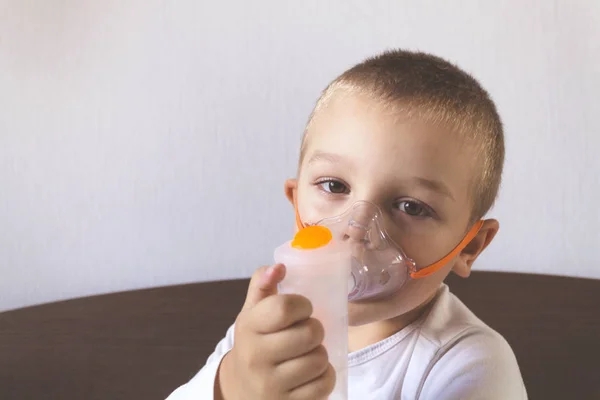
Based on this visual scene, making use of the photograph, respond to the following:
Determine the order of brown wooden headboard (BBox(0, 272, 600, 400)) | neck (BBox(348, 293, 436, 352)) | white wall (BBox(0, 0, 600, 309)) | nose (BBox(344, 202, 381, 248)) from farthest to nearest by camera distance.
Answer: white wall (BBox(0, 0, 600, 309)) → brown wooden headboard (BBox(0, 272, 600, 400)) → neck (BBox(348, 293, 436, 352)) → nose (BBox(344, 202, 381, 248))

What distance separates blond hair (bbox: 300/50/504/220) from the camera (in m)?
0.55

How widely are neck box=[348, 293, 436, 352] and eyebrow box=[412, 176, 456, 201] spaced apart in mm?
142

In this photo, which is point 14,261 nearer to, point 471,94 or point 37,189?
point 37,189

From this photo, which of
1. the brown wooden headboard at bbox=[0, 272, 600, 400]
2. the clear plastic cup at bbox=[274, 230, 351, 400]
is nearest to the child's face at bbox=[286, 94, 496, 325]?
the clear plastic cup at bbox=[274, 230, 351, 400]

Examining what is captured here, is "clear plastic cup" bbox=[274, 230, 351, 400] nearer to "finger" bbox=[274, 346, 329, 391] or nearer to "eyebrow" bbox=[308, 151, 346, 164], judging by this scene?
"finger" bbox=[274, 346, 329, 391]

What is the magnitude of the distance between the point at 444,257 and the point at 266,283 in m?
0.25

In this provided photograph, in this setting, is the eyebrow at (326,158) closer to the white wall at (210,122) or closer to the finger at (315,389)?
the finger at (315,389)

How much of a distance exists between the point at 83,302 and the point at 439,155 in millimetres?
707

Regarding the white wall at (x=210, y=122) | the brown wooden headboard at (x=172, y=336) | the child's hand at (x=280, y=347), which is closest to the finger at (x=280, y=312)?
the child's hand at (x=280, y=347)

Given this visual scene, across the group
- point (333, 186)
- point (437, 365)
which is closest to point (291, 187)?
point (333, 186)

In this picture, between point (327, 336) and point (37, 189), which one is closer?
point (327, 336)

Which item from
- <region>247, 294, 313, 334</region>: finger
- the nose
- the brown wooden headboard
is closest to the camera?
<region>247, 294, 313, 334</region>: finger

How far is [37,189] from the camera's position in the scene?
1.04 meters

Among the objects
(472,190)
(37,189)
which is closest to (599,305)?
(472,190)
